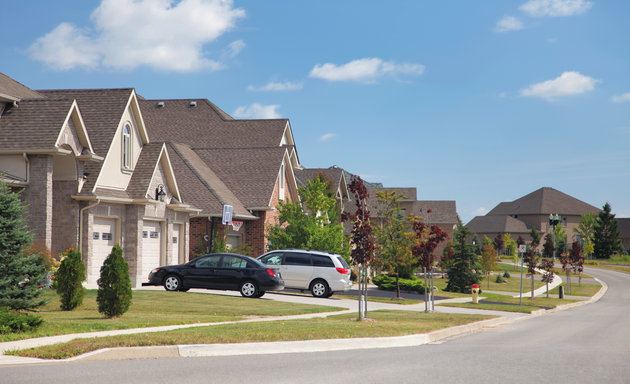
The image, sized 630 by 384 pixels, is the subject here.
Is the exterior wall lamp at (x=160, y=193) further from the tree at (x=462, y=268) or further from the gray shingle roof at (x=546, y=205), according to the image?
the gray shingle roof at (x=546, y=205)

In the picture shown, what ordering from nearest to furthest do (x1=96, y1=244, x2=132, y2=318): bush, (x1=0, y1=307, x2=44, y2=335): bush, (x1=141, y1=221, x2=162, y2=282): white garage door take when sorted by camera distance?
(x1=0, y1=307, x2=44, y2=335): bush, (x1=96, y1=244, x2=132, y2=318): bush, (x1=141, y1=221, x2=162, y2=282): white garage door

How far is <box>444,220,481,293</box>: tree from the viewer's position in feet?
141

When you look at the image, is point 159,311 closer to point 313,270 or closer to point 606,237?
point 313,270

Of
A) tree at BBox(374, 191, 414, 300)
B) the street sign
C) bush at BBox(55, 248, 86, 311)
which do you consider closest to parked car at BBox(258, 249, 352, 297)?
the street sign

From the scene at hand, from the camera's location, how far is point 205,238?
29141 millimetres

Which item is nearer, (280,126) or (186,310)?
(186,310)

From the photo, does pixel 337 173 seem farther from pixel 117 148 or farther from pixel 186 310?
pixel 186 310

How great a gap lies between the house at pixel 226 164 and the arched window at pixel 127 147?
18.3 ft

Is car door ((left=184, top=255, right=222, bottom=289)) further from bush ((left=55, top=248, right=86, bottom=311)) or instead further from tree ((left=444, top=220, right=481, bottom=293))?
tree ((left=444, top=220, right=481, bottom=293))

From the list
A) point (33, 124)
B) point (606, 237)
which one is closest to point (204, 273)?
point (33, 124)

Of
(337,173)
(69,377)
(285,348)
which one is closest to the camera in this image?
(69,377)

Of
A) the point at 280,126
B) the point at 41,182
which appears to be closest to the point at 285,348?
the point at 41,182

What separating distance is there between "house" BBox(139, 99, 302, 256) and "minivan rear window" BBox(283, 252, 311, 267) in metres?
4.55

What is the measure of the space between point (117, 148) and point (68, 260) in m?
8.77
